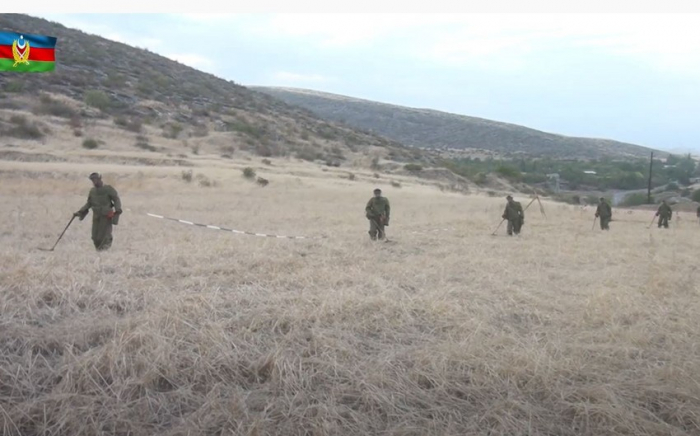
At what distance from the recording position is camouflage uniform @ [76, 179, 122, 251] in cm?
1090

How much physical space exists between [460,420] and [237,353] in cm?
172

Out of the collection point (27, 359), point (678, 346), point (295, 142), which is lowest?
point (27, 359)

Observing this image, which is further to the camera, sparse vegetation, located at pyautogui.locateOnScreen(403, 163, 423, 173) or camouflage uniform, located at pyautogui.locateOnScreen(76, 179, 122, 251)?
sparse vegetation, located at pyautogui.locateOnScreen(403, 163, 423, 173)

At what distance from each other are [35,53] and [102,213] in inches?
108

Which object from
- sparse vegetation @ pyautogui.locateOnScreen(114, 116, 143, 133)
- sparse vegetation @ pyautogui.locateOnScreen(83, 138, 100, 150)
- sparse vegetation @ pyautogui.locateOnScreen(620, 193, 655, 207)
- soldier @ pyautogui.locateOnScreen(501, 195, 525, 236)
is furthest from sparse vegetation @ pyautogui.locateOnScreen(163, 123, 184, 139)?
sparse vegetation @ pyautogui.locateOnScreen(620, 193, 655, 207)

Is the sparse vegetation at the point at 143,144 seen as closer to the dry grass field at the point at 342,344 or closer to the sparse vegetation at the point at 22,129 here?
the sparse vegetation at the point at 22,129

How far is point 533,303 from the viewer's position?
6789mm

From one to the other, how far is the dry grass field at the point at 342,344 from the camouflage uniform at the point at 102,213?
996mm

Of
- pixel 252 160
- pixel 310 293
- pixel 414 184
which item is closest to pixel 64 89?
pixel 252 160

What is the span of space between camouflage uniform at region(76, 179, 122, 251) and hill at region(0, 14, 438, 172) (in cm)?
2246

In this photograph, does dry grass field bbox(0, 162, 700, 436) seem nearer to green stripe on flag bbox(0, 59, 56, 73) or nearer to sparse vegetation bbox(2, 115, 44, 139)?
green stripe on flag bbox(0, 59, 56, 73)

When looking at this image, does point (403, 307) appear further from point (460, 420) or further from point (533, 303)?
point (460, 420)

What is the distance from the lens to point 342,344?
5.11m

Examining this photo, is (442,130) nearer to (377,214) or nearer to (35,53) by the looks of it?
(377,214)
